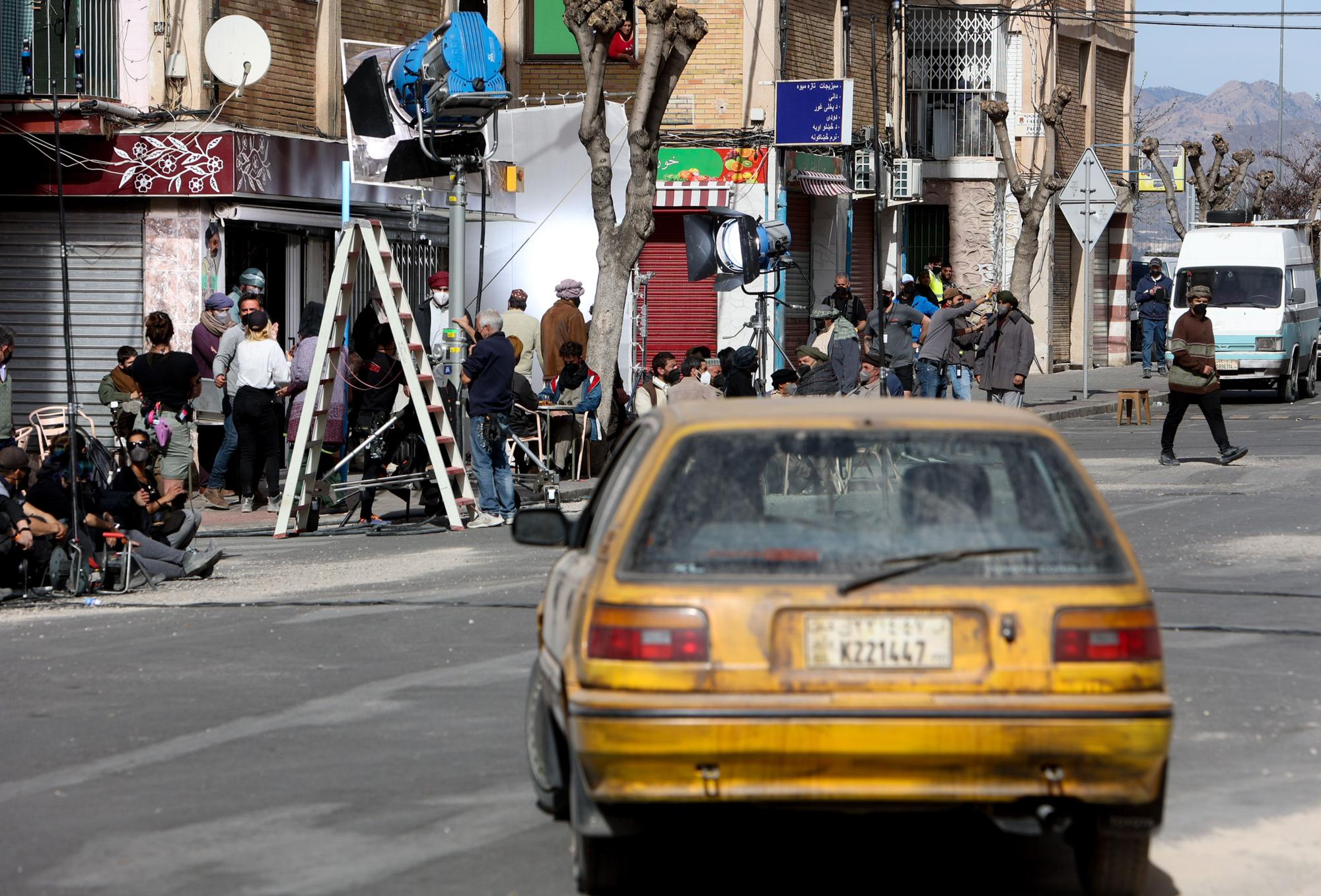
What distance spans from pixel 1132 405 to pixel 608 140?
10.0 metres

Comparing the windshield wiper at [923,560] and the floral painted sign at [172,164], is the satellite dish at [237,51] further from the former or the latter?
the windshield wiper at [923,560]

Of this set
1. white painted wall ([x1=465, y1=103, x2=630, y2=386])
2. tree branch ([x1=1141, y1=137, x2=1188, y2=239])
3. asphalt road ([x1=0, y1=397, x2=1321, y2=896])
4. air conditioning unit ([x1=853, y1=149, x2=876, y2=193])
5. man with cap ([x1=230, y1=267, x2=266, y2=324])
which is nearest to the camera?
asphalt road ([x1=0, y1=397, x2=1321, y2=896])

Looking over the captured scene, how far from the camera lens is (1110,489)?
18.4m

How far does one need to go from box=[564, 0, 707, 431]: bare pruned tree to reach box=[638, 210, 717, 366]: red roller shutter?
979 cm

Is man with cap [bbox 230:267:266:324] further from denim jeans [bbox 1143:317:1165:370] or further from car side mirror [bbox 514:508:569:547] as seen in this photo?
denim jeans [bbox 1143:317:1165:370]

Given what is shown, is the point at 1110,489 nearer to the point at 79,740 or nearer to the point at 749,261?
the point at 749,261

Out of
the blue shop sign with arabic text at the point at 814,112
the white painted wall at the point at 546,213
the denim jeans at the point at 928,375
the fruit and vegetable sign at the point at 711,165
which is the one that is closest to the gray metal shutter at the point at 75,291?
the white painted wall at the point at 546,213

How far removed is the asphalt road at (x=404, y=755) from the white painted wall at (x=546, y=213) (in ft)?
42.6

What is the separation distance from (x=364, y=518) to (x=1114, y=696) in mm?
12745

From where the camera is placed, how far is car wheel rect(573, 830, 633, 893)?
553 centimetres

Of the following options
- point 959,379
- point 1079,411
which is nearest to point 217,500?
point 959,379

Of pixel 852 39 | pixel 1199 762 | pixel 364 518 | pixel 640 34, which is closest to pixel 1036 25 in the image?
pixel 852 39

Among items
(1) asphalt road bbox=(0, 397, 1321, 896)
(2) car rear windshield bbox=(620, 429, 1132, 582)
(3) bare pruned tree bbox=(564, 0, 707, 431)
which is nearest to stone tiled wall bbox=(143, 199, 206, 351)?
(3) bare pruned tree bbox=(564, 0, 707, 431)

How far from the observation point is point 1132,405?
28656 millimetres
